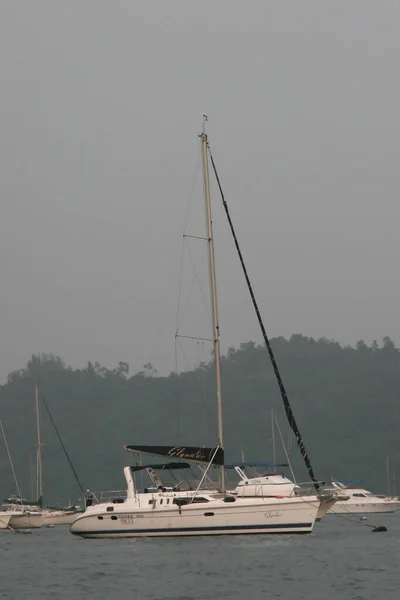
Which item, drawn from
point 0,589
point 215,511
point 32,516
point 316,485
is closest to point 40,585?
point 0,589

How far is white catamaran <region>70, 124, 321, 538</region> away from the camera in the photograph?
2074 inches

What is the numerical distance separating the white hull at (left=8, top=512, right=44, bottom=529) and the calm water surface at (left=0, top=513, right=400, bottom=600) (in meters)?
22.5

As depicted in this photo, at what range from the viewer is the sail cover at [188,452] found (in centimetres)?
5634

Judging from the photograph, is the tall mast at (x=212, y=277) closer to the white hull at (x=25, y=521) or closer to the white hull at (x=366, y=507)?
the white hull at (x=25, y=521)

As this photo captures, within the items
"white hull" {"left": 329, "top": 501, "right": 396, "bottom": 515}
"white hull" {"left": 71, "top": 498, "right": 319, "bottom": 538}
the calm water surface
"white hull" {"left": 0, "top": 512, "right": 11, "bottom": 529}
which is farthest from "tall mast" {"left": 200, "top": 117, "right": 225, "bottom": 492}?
"white hull" {"left": 329, "top": 501, "right": 396, "bottom": 515}

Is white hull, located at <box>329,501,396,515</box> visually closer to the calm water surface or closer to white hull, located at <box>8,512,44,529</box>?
white hull, located at <box>8,512,44,529</box>

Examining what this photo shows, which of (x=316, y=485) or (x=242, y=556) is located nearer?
(x=242, y=556)

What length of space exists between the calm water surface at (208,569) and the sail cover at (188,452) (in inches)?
147

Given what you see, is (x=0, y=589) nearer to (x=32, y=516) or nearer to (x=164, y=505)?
(x=164, y=505)

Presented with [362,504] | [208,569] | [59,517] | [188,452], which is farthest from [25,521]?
[208,569]

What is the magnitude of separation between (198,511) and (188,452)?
13.8 ft

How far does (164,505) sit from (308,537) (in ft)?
26.9

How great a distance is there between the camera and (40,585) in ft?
135

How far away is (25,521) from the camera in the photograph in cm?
8388
